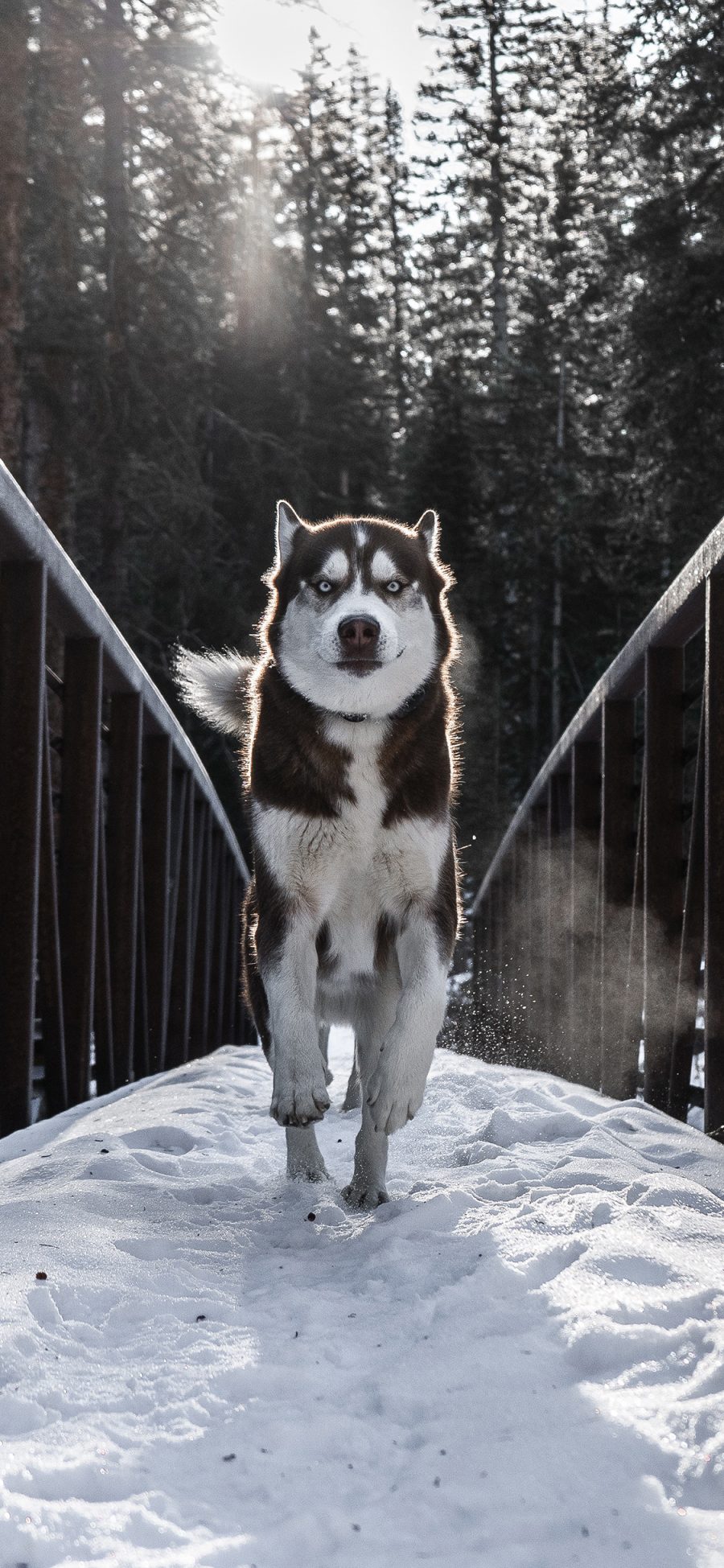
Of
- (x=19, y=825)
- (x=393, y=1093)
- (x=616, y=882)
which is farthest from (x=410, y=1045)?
(x=616, y=882)

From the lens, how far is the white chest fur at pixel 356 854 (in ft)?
10.7

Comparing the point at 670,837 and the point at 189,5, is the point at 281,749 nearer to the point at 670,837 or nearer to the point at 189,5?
the point at 670,837

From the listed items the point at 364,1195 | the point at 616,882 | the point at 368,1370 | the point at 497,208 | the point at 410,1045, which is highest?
the point at 497,208

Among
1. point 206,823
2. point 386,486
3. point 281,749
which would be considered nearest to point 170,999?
point 206,823

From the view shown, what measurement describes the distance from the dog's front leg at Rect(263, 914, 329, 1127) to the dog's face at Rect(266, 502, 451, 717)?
24.1 inches

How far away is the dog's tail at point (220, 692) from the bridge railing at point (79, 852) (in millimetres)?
383

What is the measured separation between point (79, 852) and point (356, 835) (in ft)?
6.83

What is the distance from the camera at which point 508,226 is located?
3403 centimetres

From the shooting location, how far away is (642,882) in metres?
4.84

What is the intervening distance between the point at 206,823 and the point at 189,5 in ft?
35.4

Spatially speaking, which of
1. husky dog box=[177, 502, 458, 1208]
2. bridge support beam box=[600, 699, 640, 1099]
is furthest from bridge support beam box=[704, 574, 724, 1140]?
bridge support beam box=[600, 699, 640, 1099]

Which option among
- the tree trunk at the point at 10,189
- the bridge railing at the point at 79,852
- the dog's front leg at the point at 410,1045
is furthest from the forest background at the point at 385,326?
the dog's front leg at the point at 410,1045

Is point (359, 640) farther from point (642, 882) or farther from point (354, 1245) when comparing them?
point (642, 882)

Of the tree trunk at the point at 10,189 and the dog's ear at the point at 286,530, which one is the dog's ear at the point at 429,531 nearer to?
the dog's ear at the point at 286,530
